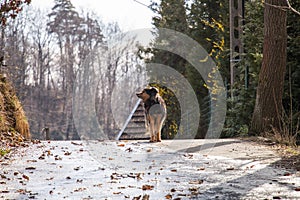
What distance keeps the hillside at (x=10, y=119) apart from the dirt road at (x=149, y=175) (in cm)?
166

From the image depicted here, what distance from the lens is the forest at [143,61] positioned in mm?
12391

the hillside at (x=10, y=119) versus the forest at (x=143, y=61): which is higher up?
the forest at (x=143, y=61)

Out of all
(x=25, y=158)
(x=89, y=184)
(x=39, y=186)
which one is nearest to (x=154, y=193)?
(x=89, y=184)

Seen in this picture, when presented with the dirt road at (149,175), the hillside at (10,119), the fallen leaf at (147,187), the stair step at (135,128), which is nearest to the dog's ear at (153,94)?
the dirt road at (149,175)

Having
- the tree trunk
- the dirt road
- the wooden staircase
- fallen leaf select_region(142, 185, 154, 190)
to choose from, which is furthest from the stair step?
fallen leaf select_region(142, 185, 154, 190)

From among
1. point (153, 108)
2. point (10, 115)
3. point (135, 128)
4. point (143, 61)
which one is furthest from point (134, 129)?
point (143, 61)

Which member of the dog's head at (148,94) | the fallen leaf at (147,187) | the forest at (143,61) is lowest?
the fallen leaf at (147,187)

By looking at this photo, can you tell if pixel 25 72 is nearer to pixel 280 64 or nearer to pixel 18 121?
pixel 18 121

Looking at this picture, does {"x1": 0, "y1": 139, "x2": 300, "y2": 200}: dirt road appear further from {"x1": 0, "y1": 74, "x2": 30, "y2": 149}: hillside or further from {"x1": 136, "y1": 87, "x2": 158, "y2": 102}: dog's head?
{"x1": 136, "y1": 87, "x2": 158, "y2": 102}: dog's head

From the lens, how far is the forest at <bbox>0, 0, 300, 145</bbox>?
488 inches

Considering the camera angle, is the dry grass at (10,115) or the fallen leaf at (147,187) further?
the dry grass at (10,115)

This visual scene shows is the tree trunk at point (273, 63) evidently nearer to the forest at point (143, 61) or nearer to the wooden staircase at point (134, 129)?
the forest at point (143, 61)

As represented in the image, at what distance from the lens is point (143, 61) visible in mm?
33406

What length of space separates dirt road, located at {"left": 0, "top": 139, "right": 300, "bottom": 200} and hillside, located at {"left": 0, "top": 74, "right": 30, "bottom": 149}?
5.46ft
